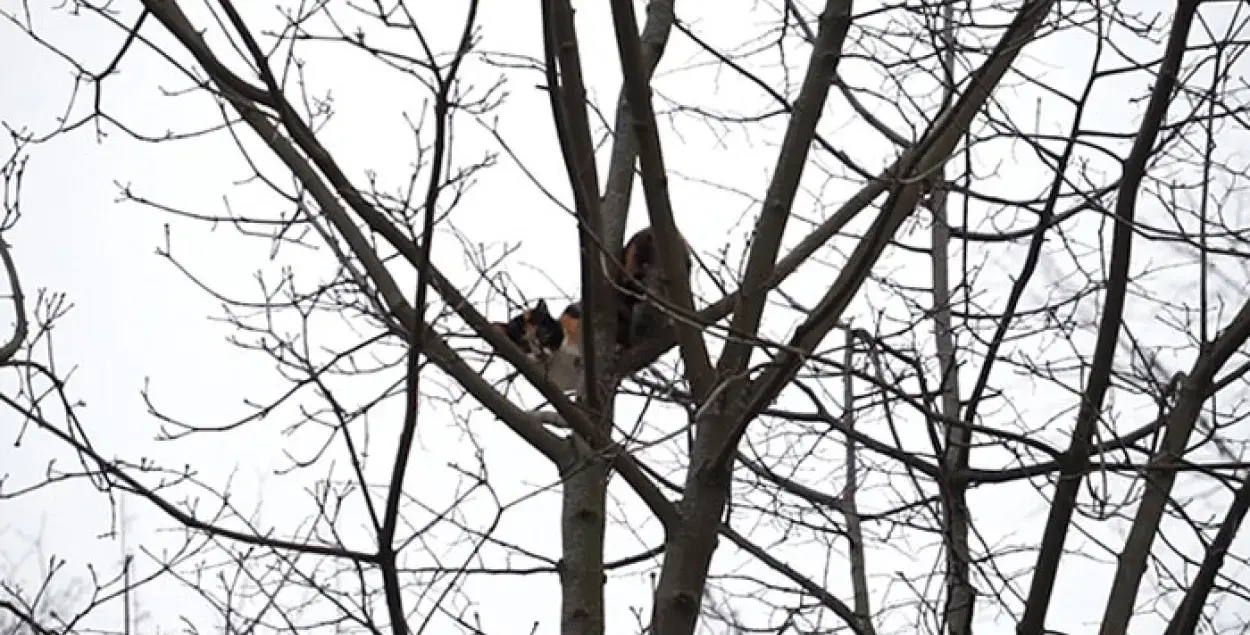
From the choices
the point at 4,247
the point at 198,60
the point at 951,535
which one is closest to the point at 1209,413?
the point at 951,535

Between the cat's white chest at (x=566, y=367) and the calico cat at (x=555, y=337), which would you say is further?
the cat's white chest at (x=566, y=367)

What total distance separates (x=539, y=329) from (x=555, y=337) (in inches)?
7.3

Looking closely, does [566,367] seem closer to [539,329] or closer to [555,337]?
[555,337]

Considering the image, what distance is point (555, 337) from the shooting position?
11.4ft

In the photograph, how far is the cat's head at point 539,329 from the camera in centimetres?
308

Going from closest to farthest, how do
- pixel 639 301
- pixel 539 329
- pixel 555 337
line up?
pixel 639 301 → pixel 539 329 → pixel 555 337

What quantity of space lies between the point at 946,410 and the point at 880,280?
0.38 m

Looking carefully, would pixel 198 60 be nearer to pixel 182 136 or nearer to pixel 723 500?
pixel 182 136

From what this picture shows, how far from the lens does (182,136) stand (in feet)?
9.13

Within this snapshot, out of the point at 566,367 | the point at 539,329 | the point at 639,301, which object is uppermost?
the point at 566,367

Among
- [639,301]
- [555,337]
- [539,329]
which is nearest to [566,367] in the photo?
[555,337]

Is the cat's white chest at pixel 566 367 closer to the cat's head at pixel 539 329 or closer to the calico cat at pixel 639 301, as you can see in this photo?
the cat's head at pixel 539 329

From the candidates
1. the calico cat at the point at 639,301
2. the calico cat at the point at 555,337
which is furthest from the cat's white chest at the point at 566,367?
the calico cat at the point at 639,301

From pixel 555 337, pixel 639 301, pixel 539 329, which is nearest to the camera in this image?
pixel 639 301
